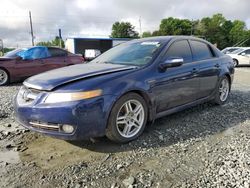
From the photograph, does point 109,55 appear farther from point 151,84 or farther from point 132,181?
point 132,181

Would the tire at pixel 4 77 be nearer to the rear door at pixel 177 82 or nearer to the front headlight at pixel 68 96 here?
the rear door at pixel 177 82

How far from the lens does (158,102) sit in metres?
4.19

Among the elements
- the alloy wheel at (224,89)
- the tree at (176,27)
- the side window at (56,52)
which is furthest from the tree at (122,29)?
the alloy wheel at (224,89)

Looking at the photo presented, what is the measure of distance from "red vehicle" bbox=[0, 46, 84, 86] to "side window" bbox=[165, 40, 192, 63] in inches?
244

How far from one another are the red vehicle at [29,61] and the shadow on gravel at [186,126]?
19.9 feet

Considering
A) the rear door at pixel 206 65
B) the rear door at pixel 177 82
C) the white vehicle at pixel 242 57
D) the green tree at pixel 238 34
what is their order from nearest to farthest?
the rear door at pixel 177 82
the rear door at pixel 206 65
the white vehicle at pixel 242 57
the green tree at pixel 238 34

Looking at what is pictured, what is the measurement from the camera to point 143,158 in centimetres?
346

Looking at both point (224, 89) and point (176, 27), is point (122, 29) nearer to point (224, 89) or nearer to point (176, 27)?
point (176, 27)

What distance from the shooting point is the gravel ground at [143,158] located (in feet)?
9.68

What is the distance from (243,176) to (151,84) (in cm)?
170

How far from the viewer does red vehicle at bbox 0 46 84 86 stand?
9.38 meters

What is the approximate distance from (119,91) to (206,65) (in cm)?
232

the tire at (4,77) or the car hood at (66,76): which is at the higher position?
the car hood at (66,76)

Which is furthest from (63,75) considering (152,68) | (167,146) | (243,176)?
(243,176)
